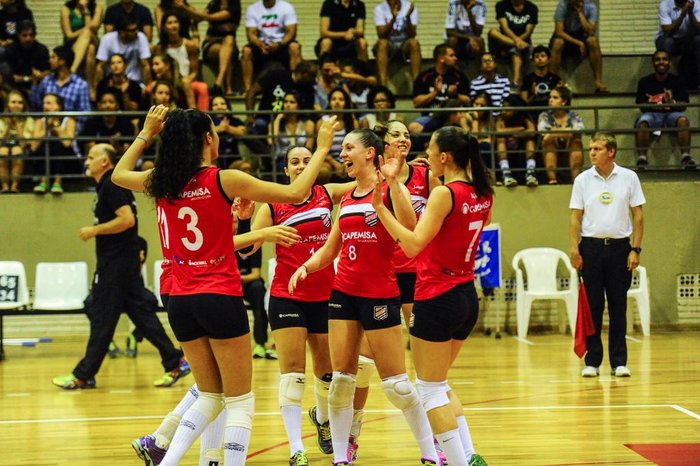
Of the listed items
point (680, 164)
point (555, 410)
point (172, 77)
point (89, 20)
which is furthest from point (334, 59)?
point (555, 410)

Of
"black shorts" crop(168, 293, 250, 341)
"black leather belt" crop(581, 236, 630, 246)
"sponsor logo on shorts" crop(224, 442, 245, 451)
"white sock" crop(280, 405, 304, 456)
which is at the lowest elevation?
"white sock" crop(280, 405, 304, 456)

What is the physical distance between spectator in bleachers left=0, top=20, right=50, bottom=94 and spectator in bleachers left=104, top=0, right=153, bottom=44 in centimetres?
104

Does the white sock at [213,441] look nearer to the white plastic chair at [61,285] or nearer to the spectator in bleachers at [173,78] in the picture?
the white plastic chair at [61,285]

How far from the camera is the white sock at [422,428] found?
223 inches

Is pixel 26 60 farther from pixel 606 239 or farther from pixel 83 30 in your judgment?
pixel 606 239

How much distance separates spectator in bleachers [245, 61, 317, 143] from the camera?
45.4ft

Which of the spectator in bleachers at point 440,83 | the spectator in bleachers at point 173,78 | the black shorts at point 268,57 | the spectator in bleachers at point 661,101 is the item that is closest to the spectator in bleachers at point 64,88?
the spectator in bleachers at point 173,78

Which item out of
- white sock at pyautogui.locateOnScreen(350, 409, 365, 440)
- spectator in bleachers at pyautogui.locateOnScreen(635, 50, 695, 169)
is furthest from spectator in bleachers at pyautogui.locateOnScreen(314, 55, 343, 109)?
white sock at pyautogui.locateOnScreen(350, 409, 365, 440)

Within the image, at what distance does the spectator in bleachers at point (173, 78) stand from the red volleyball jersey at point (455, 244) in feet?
28.8

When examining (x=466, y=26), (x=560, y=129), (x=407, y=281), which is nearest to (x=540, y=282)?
(x=560, y=129)

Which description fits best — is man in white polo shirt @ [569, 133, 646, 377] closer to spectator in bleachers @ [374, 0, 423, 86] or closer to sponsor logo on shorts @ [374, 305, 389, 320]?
sponsor logo on shorts @ [374, 305, 389, 320]

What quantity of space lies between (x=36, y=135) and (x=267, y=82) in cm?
324

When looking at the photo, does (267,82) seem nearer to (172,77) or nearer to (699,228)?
(172,77)

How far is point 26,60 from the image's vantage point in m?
14.5
